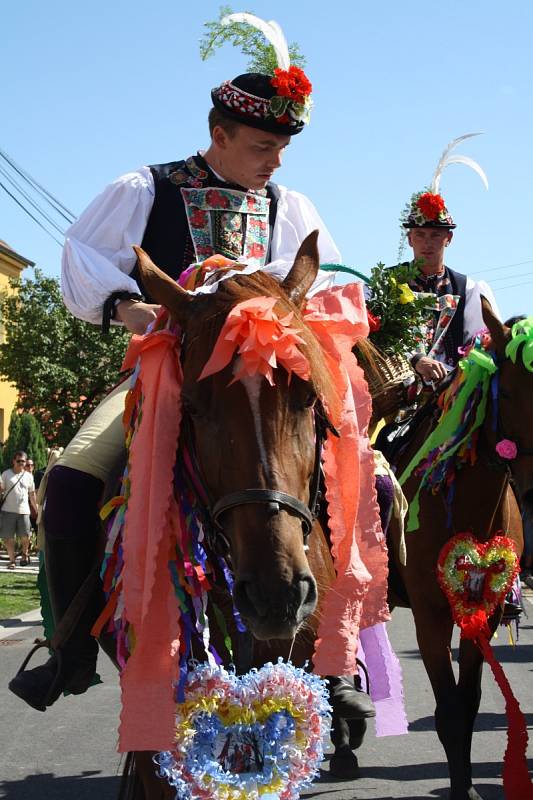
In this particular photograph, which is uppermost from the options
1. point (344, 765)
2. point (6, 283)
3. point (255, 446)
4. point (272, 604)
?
point (6, 283)

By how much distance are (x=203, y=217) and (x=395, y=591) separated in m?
2.99

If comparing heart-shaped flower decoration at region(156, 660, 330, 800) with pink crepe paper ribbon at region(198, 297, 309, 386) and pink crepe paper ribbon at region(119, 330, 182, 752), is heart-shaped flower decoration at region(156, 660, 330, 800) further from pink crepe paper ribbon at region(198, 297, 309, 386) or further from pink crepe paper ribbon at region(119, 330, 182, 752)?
pink crepe paper ribbon at region(198, 297, 309, 386)

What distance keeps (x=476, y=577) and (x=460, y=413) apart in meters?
0.84

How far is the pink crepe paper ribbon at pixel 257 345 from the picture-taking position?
3032mm

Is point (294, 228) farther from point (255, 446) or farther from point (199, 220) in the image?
point (255, 446)

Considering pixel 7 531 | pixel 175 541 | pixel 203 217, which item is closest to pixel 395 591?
pixel 203 217

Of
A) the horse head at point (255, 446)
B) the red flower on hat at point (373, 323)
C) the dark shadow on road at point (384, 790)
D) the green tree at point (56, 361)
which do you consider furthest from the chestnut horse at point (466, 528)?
the green tree at point (56, 361)

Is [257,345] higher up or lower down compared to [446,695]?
higher up

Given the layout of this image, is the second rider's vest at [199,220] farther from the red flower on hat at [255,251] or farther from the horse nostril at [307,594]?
the horse nostril at [307,594]

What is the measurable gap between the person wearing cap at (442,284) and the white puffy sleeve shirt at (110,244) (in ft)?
9.49

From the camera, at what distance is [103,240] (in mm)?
4367

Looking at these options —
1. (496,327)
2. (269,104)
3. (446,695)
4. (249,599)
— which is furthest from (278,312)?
(446,695)

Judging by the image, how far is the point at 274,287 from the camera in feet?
11.2

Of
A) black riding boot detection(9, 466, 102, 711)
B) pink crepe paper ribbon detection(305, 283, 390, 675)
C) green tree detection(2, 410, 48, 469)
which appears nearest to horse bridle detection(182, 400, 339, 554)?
pink crepe paper ribbon detection(305, 283, 390, 675)
